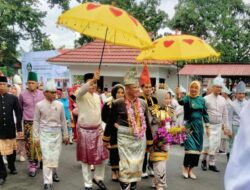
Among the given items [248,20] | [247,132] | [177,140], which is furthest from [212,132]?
[248,20]

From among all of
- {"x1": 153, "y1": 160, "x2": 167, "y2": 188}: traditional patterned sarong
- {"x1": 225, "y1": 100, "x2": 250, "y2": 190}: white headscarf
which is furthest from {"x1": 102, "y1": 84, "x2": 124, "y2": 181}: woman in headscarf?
{"x1": 225, "y1": 100, "x2": 250, "y2": 190}: white headscarf

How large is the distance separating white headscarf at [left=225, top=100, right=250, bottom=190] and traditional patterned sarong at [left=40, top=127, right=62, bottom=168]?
5.76 metres

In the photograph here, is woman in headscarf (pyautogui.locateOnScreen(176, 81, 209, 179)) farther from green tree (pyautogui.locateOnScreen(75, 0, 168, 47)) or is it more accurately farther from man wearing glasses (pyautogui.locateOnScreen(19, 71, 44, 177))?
green tree (pyautogui.locateOnScreen(75, 0, 168, 47))

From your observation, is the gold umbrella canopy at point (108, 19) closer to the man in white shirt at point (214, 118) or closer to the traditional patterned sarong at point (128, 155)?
the traditional patterned sarong at point (128, 155)

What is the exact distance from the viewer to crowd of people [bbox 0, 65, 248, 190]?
5.79 m

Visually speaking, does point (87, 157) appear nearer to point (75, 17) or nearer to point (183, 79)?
point (75, 17)

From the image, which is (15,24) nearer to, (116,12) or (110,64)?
(110,64)

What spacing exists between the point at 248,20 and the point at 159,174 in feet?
65.7

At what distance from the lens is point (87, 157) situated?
20.7 feet

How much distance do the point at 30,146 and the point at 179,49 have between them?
347 cm

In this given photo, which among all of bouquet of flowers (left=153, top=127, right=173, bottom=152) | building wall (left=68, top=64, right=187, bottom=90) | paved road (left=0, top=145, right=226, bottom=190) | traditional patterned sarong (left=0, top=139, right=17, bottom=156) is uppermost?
building wall (left=68, top=64, right=187, bottom=90)

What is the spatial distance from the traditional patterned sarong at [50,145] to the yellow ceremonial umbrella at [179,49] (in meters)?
2.41

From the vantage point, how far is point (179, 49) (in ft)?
23.8

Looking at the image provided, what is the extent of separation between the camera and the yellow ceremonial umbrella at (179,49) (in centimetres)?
722
